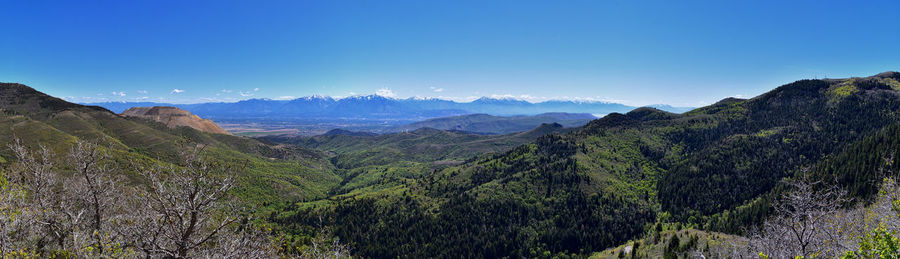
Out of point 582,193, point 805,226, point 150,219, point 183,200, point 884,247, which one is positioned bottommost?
point 582,193

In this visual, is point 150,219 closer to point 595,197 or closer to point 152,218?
point 152,218

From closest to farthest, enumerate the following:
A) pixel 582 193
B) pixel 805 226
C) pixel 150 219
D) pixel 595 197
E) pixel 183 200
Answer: pixel 183 200 < pixel 150 219 < pixel 805 226 < pixel 595 197 < pixel 582 193

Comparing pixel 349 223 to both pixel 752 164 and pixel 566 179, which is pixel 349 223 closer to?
pixel 566 179

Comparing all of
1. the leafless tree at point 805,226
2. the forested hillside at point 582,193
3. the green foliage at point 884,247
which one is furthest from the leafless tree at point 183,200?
the forested hillside at point 582,193

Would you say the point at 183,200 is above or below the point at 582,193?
above

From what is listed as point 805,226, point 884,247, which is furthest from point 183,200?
point 805,226

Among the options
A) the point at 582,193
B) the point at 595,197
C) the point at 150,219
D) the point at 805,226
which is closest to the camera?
the point at 150,219

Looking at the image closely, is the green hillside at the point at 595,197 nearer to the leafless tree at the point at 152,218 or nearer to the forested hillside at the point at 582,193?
the forested hillside at the point at 582,193

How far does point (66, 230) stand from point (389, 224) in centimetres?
13612

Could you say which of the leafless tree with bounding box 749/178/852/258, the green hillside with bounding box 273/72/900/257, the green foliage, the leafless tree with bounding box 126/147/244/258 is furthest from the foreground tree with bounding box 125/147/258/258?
the green hillside with bounding box 273/72/900/257

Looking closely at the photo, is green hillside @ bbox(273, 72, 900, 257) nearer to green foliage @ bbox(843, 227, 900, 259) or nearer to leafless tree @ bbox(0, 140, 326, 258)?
leafless tree @ bbox(0, 140, 326, 258)

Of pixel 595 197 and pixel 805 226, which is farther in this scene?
pixel 595 197

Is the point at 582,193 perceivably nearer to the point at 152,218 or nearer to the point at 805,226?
the point at 805,226

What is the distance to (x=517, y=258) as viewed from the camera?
411ft
